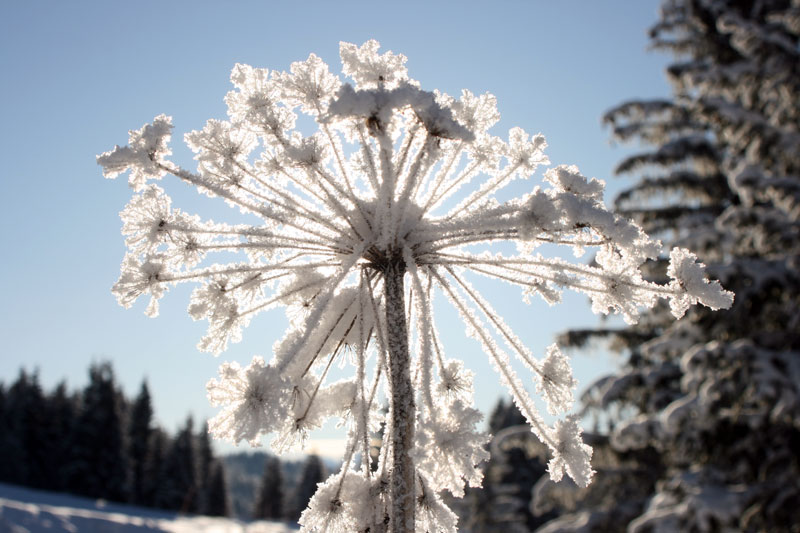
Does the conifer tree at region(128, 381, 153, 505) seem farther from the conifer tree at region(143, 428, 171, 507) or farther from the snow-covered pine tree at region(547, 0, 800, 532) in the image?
the snow-covered pine tree at region(547, 0, 800, 532)

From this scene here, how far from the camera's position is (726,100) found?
1304 centimetres

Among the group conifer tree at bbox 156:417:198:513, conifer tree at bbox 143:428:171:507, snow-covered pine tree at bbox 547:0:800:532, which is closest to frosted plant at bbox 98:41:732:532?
snow-covered pine tree at bbox 547:0:800:532

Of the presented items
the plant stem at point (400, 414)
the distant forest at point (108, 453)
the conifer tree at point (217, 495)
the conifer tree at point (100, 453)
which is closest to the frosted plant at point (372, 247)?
the plant stem at point (400, 414)

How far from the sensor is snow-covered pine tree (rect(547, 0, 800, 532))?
10.5 meters

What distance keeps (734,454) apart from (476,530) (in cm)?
1875

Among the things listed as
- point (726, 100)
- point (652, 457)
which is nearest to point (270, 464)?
point (652, 457)

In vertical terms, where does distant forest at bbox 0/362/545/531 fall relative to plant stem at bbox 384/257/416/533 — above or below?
above

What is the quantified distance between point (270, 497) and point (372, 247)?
6656 centimetres

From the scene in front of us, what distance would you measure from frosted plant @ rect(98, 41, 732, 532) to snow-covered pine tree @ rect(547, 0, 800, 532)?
904 cm

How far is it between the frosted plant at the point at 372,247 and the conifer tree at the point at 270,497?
208 feet

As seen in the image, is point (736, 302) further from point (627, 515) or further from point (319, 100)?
point (319, 100)

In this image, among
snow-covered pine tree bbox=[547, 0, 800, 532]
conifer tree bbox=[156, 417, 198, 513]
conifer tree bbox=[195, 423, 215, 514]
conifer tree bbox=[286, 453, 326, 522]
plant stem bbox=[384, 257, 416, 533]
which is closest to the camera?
plant stem bbox=[384, 257, 416, 533]

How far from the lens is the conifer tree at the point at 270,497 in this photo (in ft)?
205

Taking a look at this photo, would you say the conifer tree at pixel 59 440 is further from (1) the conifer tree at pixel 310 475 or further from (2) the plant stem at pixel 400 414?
(2) the plant stem at pixel 400 414
